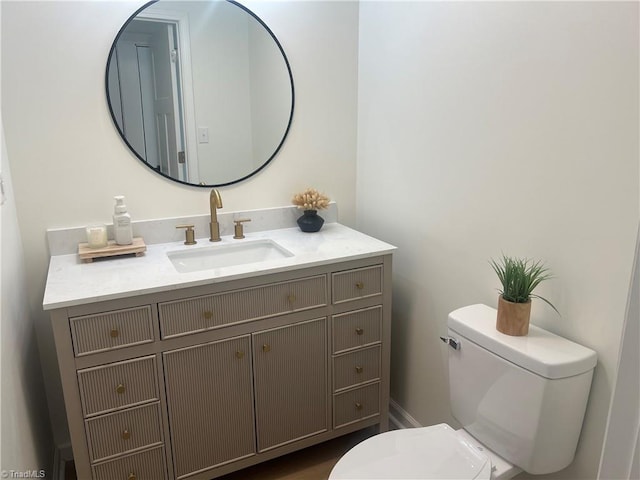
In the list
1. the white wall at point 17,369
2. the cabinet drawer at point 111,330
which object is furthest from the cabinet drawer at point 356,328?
the white wall at point 17,369

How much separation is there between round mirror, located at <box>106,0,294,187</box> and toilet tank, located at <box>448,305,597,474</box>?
45.8 inches

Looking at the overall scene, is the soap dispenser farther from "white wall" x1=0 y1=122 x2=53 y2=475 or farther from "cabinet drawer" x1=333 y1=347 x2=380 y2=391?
"cabinet drawer" x1=333 y1=347 x2=380 y2=391

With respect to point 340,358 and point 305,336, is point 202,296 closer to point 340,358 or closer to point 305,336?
point 305,336

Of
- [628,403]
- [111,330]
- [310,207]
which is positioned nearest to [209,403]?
[111,330]

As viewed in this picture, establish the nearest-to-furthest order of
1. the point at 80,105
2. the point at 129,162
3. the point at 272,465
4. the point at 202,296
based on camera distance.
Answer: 1. the point at 202,296
2. the point at 80,105
3. the point at 129,162
4. the point at 272,465

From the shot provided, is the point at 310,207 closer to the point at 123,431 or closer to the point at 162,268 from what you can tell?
the point at 162,268

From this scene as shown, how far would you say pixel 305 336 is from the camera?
1.79m

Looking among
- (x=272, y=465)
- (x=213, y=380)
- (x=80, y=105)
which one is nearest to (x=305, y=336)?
(x=213, y=380)

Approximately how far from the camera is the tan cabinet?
58.3 inches

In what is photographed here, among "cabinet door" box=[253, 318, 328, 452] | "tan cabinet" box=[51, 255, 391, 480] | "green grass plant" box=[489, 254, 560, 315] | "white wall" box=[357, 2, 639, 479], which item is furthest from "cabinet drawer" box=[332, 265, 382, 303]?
"green grass plant" box=[489, 254, 560, 315]

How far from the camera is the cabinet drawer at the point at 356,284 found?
180cm

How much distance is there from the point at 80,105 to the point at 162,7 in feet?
1.59

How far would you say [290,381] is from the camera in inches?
71.0

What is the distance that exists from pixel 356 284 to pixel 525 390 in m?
0.72
